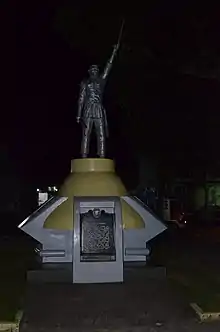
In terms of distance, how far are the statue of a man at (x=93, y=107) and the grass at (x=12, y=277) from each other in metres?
2.79

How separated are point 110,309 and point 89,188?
372 cm

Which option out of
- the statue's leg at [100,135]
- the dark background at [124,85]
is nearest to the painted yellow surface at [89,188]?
the statue's leg at [100,135]

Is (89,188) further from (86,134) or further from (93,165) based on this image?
(86,134)

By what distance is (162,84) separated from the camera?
81.8 feet

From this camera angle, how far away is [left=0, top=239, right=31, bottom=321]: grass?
8922mm

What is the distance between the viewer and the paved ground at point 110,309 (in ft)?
25.3

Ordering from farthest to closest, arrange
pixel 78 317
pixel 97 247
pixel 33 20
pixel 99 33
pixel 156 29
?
pixel 33 20, pixel 99 33, pixel 156 29, pixel 97 247, pixel 78 317

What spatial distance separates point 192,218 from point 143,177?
319 inches

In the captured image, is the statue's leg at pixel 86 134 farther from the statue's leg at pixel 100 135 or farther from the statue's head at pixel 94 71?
the statue's head at pixel 94 71

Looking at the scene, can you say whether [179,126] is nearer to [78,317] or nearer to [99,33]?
[99,33]

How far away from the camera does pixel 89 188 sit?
11984 millimetres

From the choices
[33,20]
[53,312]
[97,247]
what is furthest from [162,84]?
[53,312]

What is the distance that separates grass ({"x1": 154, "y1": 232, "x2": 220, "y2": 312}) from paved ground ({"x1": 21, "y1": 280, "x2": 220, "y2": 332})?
0.34 metres

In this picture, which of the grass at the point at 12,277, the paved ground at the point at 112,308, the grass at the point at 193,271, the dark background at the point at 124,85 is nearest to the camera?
Result: the paved ground at the point at 112,308
